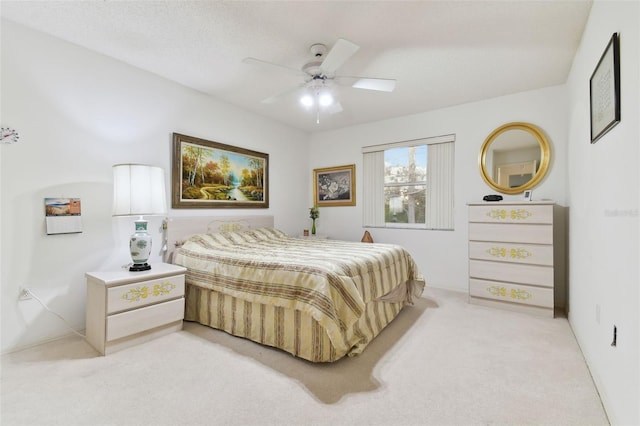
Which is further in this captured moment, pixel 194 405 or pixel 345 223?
pixel 345 223

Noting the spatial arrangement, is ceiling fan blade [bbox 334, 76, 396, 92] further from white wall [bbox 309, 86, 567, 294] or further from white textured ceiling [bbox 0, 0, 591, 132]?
white wall [bbox 309, 86, 567, 294]


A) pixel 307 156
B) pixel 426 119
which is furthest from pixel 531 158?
pixel 307 156

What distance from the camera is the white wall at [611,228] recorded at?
3.97 ft

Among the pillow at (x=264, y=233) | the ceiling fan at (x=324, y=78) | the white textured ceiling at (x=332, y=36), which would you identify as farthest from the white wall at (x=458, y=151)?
the ceiling fan at (x=324, y=78)

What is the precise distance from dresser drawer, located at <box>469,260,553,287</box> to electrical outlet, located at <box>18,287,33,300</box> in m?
4.16

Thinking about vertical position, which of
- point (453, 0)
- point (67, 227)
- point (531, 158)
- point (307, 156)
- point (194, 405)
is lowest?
point (194, 405)

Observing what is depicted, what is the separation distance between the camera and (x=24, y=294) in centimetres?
224

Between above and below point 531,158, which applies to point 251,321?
below

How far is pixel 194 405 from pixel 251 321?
0.81m

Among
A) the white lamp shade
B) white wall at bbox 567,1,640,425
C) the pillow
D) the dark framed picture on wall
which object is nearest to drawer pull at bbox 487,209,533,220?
white wall at bbox 567,1,640,425

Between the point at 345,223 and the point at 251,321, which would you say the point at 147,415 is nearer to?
the point at 251,321

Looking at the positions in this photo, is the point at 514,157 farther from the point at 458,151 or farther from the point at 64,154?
the point at 64,154

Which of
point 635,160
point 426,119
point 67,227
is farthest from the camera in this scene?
point 426,119

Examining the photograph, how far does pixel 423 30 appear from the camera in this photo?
2248mm
